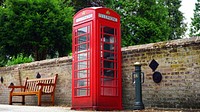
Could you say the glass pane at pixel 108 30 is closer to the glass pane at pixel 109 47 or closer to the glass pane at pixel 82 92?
the glass pane at pixel 109 47

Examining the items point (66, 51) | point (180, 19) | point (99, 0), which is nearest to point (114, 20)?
point (66, 51)

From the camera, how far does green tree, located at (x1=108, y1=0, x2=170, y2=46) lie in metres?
21.3

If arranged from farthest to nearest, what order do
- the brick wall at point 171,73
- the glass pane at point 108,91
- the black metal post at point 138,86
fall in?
1. the glass pane at point 108,91
2. the black metal post at point 138,86
3. the brick wall at point 171,73

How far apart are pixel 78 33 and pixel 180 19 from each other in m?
23.8

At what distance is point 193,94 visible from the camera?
6348 millimetres

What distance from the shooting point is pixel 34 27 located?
575 inches

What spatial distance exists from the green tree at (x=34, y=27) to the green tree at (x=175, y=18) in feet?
49.9

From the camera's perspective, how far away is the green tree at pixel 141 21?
2134cm

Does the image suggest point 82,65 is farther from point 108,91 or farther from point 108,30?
point 108,30

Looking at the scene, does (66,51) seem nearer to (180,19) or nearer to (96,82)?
(96,82)

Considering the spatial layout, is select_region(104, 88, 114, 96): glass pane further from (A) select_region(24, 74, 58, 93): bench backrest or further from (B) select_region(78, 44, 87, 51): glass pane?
(A) select_region(24, 74, 58, 93): bench backrest

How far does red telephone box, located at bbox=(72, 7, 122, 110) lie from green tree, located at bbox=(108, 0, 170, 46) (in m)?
12.9

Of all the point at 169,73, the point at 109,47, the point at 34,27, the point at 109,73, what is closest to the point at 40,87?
the point at 109,73

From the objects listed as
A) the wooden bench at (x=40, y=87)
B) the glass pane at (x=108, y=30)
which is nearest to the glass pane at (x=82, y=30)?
the glass pane at (x=108, y=30)
